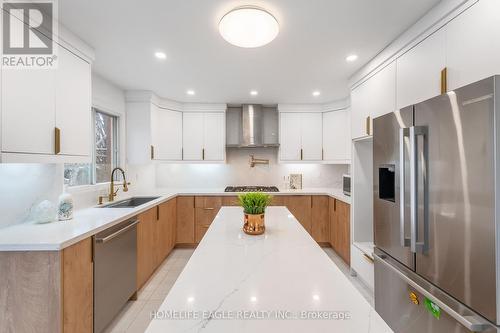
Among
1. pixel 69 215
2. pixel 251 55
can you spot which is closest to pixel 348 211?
pixel 251 55

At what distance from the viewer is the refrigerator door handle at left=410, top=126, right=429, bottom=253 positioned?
127cm

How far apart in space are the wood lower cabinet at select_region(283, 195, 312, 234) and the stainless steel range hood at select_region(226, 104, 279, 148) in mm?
1016

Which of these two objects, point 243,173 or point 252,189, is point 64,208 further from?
point 243,173

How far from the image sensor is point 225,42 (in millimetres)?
1902

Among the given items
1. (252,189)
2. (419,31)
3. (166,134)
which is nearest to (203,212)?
(252,189)

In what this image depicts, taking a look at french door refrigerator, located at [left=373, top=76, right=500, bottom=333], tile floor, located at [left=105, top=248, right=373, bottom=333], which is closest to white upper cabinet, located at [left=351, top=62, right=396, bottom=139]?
french door refrigerator, located at [left=373, top=76, right=500, bottom=333]

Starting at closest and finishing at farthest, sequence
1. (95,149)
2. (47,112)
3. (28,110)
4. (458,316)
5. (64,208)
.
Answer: (458,316) → (28,110) → (47,112) → (64,208) → (95,149)

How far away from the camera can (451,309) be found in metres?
1.10

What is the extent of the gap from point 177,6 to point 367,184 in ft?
8.30

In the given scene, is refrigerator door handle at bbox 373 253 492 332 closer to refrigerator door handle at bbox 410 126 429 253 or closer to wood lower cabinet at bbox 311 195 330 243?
refrigerator door handle at bbox 410 126 429 253

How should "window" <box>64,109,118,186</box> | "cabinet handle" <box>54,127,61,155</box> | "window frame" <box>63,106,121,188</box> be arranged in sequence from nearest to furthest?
"cabinet handle" <box>54,127,61,155</box>
"window" <box>64,109,118,186</box>
"window frame" <box>63,106,121,188</box>

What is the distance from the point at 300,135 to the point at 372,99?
1.67 m

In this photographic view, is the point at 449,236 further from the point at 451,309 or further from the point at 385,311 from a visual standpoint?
the point at 385,311

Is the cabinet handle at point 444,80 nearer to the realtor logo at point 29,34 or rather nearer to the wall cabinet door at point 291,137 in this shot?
the wall cabinet door at point 291,137
